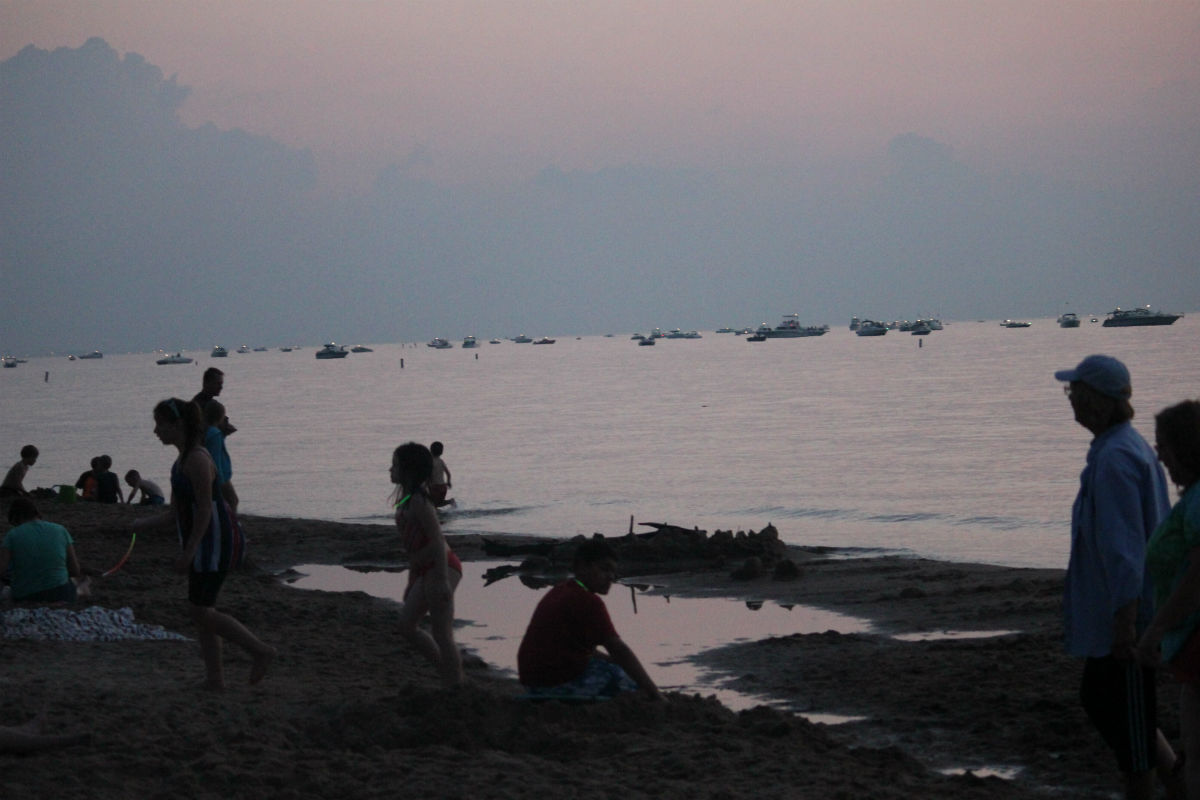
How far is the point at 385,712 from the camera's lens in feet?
23.0

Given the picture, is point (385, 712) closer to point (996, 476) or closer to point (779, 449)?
point (996, 476)

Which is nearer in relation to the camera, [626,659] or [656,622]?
[626,659]

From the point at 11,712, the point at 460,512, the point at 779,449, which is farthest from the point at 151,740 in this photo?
the point at 779,449

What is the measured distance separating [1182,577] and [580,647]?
342 cm

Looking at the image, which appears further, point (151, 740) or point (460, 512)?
point (460, 512)

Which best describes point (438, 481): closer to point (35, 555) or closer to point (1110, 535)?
point (35, 555)

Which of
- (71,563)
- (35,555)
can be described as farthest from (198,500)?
(71,563)

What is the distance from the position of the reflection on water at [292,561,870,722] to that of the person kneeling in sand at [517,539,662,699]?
100 inches

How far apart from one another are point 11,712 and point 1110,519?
214 inches

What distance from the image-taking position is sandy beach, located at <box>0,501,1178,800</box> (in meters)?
5.93

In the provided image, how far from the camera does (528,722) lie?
6.86 m

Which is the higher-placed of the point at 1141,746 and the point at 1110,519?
the point at 1110,519

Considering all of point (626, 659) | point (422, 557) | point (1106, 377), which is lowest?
point (626, 659)

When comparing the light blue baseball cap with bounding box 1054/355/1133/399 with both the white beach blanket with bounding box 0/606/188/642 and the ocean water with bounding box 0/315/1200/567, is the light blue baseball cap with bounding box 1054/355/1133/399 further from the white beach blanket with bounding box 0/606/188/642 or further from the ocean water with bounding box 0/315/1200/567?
the ocean water with bounding box 0/315/1200/567
